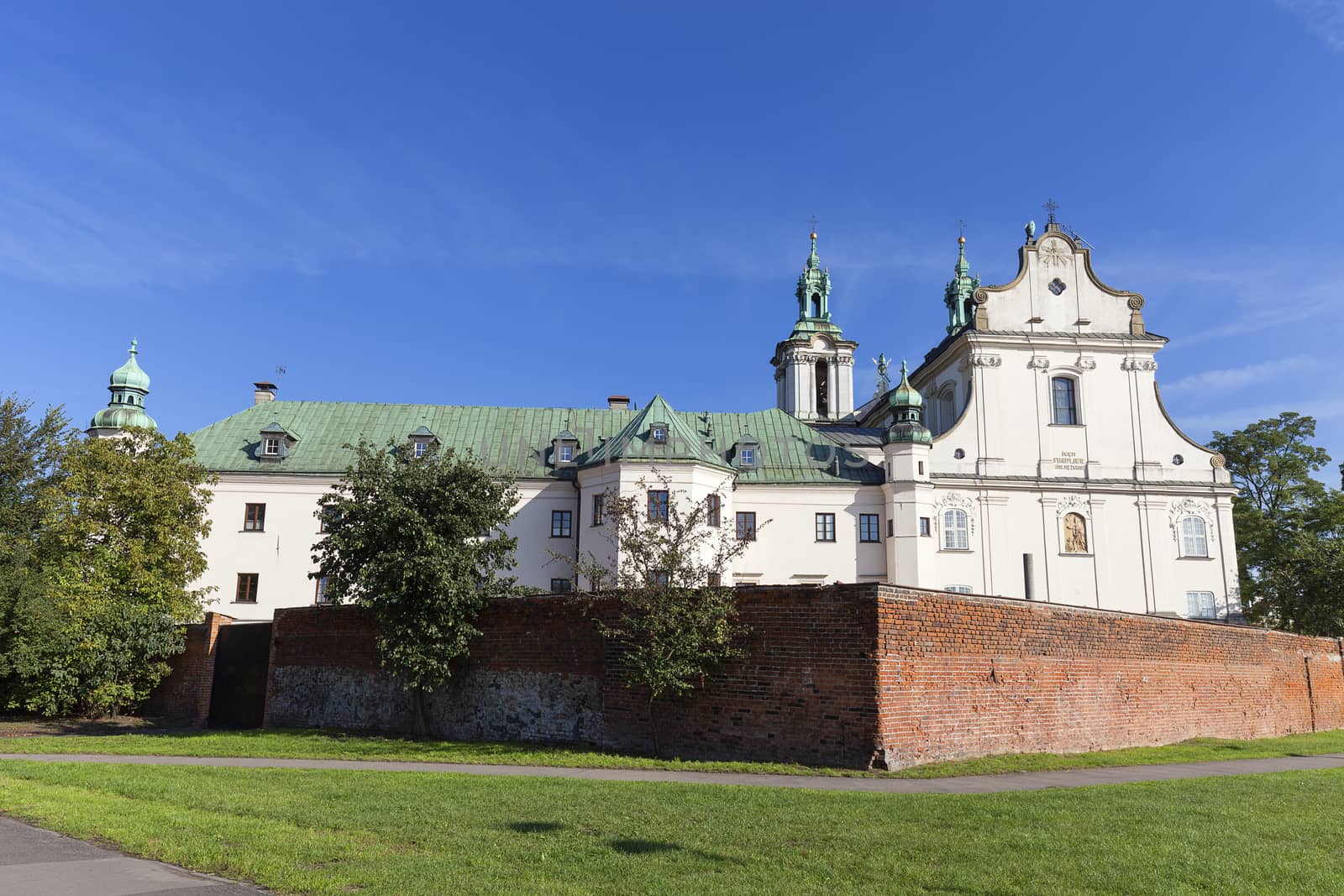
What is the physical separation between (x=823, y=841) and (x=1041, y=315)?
3894cm

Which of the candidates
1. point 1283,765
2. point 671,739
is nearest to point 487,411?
point 671,739

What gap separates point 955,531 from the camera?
41531mm

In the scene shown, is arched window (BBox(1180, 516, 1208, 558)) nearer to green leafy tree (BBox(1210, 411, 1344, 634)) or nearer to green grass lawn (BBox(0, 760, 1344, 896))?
green leafy tree (BBox(1210, 411, 1344, 634))

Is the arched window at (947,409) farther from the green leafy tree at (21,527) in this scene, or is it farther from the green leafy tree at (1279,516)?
the green leafy tree at (21,527)

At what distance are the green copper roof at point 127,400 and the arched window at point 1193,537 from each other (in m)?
42.7

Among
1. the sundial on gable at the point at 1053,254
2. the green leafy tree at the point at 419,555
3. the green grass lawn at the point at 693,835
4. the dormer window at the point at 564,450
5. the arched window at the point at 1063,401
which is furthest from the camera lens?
the sundial on gable at the point at 1053,254

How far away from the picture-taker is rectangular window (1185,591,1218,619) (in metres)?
40.9

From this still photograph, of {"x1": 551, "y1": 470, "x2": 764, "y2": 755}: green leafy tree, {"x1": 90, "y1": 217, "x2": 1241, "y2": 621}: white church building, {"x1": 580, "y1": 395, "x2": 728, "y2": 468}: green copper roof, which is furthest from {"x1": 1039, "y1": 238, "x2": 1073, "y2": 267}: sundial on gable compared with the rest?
{"x1": 551, "y1": 470, "x2": 764, "y2": 755}: green leafy tree

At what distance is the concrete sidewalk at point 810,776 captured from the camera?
557 inches

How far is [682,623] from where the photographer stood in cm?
1730

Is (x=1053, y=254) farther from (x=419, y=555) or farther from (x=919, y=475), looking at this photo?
(x=419, y=555)

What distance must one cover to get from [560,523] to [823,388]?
2651 cm

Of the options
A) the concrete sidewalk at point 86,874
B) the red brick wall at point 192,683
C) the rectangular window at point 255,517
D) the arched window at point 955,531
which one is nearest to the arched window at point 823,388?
the arched window at point 955,531

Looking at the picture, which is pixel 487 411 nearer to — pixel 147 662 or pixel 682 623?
pixel 147 662
